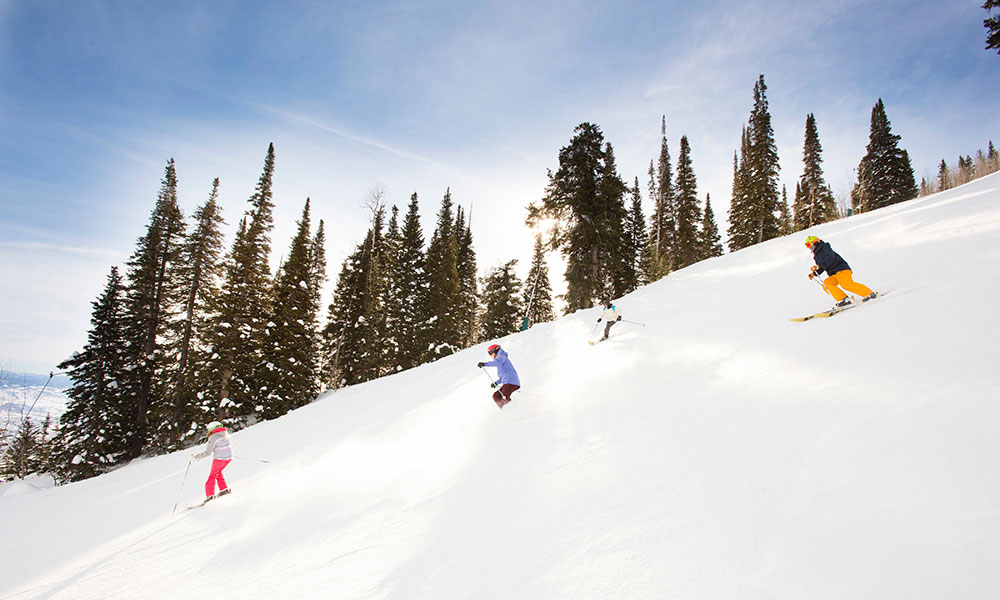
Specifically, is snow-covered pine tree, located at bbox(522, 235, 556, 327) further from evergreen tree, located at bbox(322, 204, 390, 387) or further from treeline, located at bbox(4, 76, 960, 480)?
evergreen tree, located at bbox(322, 204, 390, 387)

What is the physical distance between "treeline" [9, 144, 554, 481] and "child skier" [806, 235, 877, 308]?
18.0 m

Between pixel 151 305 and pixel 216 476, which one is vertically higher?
pixel 151 305

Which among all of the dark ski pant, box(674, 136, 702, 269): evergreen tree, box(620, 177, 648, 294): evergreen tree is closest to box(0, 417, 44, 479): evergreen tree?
the dark ski pant

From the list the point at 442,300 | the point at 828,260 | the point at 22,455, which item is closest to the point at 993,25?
the point at 828,260

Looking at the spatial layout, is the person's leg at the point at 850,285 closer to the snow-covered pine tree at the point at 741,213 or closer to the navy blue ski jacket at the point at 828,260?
the navy blue ski jacket at the point at 828,260

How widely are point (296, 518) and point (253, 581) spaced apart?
183cm

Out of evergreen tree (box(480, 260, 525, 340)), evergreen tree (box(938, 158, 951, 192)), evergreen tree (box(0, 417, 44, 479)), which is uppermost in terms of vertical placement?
evergreen tree (box(938, 158, 951, 192))

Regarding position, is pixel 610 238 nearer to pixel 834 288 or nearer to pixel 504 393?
pixel 834 288

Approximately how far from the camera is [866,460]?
11.3 feet

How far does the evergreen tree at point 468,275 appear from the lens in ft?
139

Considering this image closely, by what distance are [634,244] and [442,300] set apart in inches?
741

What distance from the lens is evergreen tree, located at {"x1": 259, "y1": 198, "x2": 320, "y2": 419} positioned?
2420 cm

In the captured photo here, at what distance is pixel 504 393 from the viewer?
9.20 meters

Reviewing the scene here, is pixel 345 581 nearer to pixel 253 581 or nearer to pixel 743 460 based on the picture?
pixel 253 581
